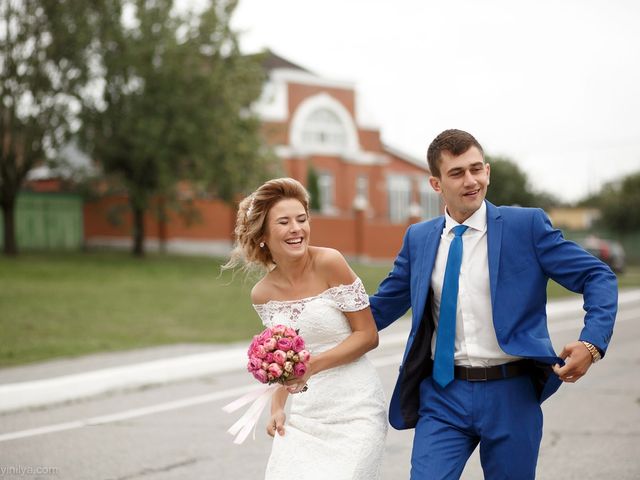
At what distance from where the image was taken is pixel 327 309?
4.27 meters

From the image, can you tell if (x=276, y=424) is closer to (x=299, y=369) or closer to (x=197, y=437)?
(x=299, y=369)

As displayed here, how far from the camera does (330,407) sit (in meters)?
4.23

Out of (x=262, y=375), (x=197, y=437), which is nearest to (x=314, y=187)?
(x=197, y=437)

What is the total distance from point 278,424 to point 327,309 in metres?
0.58

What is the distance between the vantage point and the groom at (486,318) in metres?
3.84

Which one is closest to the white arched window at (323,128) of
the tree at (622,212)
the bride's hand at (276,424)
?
the tree at (622,212)

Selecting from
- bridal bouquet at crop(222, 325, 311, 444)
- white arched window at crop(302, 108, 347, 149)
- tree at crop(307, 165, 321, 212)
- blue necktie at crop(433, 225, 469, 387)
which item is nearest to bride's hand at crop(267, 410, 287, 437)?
bridal bouquet at crop(222, 325, 311, 444)

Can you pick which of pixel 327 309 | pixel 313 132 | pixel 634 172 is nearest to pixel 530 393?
pixel 327 309

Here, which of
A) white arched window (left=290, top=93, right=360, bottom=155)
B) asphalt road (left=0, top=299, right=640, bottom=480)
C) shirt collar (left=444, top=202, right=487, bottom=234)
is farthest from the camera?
white arched window (left=290, top=93, right=360, bottom=155)

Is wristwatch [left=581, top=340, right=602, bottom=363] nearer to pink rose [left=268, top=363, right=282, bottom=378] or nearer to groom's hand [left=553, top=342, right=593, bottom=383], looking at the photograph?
groom's hand [left=553, top=342, right=593, bottom=383]

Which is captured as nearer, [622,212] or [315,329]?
[315,329]

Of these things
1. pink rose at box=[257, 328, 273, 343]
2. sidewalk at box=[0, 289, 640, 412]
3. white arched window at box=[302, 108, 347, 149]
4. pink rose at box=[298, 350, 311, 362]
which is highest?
white arched window at box=[302, 108, 347, 149]

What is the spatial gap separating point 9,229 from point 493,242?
27720 mm

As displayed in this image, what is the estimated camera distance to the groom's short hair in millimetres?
3928
